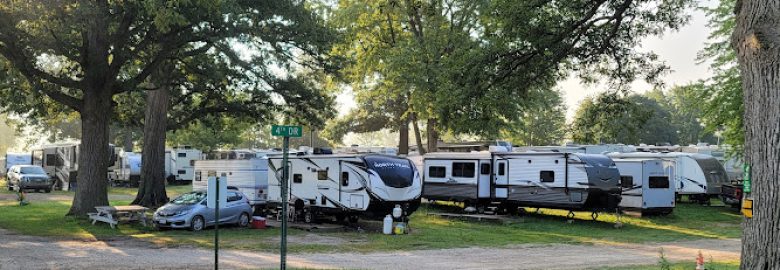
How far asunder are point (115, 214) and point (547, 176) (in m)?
13.9

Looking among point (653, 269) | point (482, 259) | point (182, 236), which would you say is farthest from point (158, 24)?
point (653, 269)

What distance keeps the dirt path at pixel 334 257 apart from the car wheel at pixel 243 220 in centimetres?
420

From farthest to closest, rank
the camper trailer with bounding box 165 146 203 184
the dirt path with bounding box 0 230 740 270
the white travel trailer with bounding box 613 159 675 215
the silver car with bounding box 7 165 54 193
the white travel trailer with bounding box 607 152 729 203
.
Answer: the camper trailer with bounding box 165 146 203 184 < the silver car with bounding box 7 165 54 193 < the white travel trailer with bounding box 607 152 729 203 < the white travel trailer with bounding box 613 159 675 215 < the dirt path with bounding box 0 230 740 270

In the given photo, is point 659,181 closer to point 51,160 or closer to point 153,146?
point 153,146

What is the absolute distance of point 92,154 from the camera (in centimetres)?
2197

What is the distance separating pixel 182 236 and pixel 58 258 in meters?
4.68

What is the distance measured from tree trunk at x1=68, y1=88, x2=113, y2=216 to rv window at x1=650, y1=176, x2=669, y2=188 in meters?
18.9

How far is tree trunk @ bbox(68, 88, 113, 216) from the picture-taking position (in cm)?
2189

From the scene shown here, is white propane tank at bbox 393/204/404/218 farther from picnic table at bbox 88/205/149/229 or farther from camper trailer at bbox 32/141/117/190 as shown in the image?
camper trailer at bbox 32/141/117/190

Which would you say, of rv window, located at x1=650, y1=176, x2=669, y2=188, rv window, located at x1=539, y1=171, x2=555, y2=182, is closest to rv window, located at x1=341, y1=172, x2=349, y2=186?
rv window, located at x1=539, y1=171, x2=555, y2=182

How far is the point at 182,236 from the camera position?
1861 centimetres

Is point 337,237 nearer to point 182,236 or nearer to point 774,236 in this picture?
point 182,236

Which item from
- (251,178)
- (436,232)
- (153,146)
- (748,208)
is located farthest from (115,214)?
(748,208)

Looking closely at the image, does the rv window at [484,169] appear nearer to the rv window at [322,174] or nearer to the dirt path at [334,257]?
the rv window at [322,174]
